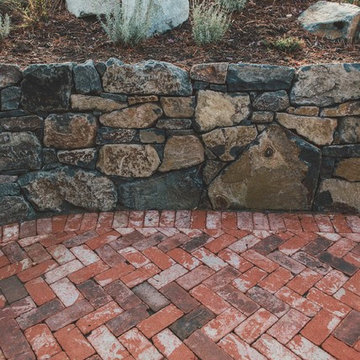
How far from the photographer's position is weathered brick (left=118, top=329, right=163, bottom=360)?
2.01 m

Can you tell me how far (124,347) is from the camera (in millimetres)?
2051

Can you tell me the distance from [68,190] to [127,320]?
127 centimetres

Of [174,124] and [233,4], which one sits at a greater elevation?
[233,4]

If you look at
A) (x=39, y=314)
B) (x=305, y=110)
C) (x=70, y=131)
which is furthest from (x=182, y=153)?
(x=39, y=314)

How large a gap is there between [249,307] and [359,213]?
4.56 ft

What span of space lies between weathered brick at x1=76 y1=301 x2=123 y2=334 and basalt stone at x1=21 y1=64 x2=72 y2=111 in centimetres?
142

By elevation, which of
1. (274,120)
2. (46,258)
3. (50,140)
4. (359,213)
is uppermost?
(274,120)

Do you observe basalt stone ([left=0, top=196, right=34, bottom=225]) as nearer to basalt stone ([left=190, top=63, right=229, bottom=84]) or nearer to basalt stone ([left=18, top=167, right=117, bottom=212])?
basalt stone ([left=18, top=167, right=117, bottom=212])

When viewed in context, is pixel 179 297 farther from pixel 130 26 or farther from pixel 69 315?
pixel 130 26

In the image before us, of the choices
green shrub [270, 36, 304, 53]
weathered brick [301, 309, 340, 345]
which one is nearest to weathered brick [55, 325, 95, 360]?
weathered brick [301, 309, 340, 345]

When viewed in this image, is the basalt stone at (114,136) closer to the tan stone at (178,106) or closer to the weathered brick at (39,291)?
the tan stone at (178,106)

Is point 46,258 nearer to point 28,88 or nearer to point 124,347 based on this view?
point 124,347

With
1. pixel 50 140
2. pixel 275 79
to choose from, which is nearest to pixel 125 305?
pixel 50 140

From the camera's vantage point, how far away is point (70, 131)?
2.94m
